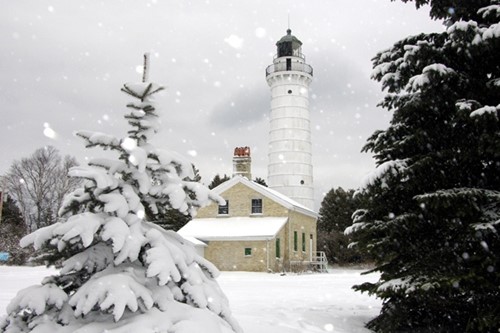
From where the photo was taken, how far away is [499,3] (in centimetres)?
730

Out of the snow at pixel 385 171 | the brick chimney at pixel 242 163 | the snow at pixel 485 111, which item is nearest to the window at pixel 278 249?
the brick chimney at pixel 242 163

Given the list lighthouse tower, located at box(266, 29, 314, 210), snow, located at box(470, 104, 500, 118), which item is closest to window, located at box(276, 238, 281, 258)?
lighthouse tower, located at box(266, 29, 314, 210)

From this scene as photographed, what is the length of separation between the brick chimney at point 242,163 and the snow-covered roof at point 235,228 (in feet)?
12.0

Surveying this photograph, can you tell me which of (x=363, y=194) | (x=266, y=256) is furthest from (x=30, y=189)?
(x=363, y=194)

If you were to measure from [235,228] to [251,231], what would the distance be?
4.23 ft

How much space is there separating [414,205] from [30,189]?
148 feet

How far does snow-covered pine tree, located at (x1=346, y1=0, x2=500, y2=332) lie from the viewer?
671cm

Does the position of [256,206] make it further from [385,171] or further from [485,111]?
[485,111]

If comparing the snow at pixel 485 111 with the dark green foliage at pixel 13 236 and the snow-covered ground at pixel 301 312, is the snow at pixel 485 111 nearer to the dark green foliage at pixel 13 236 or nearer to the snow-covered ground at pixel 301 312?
the snow-covered ground at pixel 301 312

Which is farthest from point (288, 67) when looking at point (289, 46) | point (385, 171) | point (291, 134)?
point (385, 171)

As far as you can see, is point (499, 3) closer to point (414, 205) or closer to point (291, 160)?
point (414, 205)

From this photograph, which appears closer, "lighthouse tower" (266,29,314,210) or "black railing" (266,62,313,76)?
"lighthouse tower" (266,29,314,210)

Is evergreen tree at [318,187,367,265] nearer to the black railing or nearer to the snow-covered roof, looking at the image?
the black railing

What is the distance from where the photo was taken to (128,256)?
3.61 m
